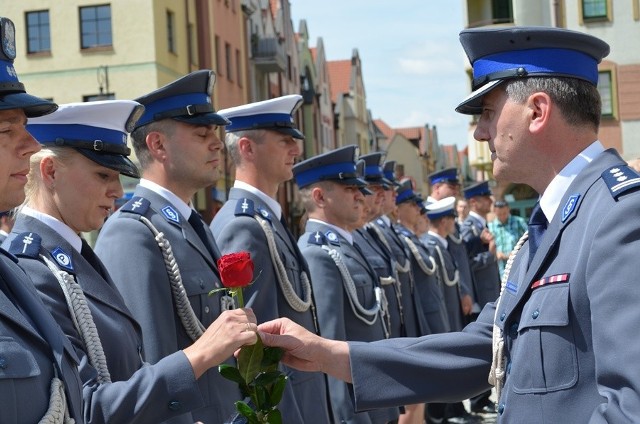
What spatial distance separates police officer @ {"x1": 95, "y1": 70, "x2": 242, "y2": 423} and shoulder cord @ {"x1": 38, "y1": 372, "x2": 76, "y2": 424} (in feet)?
4.47

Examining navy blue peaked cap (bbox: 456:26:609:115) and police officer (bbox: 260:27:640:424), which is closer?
police officer (bbox: 260:27:640:424)

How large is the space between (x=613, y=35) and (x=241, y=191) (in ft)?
90.7

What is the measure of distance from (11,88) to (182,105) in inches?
85.0

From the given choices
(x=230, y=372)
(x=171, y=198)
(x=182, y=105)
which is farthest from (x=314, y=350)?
(x=182, y=105)

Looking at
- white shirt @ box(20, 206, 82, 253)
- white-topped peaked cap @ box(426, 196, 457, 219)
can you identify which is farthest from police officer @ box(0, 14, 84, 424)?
white-topped peaked cap @ box(426, 196, 457, 219)

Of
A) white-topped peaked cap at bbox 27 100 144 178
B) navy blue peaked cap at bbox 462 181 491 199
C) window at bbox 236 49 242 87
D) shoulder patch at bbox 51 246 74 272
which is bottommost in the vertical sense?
navy blue peaked cap at bbox 462 181 491 199

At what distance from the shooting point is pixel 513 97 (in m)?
3.65

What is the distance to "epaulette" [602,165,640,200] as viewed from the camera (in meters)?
3.22

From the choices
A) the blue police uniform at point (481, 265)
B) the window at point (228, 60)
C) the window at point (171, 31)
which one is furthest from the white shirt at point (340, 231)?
the window at point (228, 60)

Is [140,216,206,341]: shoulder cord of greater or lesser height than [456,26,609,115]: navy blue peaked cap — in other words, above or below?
below

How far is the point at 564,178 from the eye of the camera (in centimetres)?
359

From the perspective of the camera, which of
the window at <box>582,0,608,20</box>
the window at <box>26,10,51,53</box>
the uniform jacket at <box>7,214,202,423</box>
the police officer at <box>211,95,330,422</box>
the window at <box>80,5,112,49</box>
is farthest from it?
the window at <box>582,0,608,20</box>

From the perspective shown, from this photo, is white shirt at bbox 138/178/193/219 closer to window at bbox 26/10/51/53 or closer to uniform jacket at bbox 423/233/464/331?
uniform jacket at bbox 423/233/464/331

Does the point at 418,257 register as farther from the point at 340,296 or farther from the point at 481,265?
the point at 340,296
